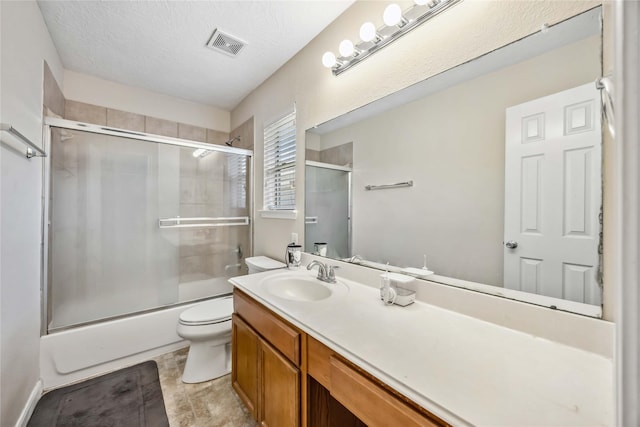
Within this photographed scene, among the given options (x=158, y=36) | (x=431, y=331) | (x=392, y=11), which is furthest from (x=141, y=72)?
(x=431, y=331)

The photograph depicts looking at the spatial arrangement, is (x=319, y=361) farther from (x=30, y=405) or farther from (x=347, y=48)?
(x=30, y=405)

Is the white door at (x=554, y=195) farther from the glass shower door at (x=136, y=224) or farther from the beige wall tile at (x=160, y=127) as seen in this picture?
the beige wall tile at (x=160, y=127)

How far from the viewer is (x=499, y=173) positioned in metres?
0.96

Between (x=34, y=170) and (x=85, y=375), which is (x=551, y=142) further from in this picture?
(x=85, y=375)

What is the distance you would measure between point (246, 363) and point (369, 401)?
0.89 metres

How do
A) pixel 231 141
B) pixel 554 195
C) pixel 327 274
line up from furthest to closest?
pixel 231 141 < pixel 327 274 < pixel 554 195

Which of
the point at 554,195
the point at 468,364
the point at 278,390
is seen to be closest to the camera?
the point at 468,364

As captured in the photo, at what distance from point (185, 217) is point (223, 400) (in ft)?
5.26

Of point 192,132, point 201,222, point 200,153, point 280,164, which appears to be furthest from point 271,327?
point 192,132

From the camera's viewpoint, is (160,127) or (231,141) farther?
(231,141)

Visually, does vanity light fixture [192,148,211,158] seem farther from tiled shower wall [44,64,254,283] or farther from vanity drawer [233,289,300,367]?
vanity drawer [233,289,300,367]

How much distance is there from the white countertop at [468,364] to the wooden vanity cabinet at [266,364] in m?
0.12

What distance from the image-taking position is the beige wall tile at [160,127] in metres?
2.61

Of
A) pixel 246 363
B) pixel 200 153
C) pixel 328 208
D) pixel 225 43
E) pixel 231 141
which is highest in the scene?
pixel 225 43
